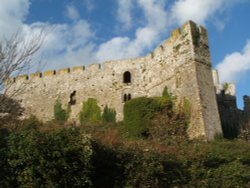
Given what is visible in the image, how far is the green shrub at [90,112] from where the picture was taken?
28.4 metres

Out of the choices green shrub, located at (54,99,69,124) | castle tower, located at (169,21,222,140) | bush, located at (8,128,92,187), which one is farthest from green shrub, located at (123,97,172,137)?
bush, located at (8,128,92,187)

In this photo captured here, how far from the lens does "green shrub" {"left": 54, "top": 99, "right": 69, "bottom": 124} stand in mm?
29506

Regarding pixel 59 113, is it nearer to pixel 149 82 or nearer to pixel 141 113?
pixel 149 82

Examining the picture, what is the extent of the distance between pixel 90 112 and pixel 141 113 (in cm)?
707

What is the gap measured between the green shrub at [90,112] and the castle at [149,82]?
16.4 inches

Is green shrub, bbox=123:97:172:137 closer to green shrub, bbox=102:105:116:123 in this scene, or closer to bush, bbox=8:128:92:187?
green shrub, bbox=102:105:116:123

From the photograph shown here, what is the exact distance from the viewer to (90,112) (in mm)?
28812

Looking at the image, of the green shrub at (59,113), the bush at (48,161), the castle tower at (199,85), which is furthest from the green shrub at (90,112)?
the bush at (48,161)

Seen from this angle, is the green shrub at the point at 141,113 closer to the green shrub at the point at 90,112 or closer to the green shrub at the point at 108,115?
the green shrub at the point at 108,115

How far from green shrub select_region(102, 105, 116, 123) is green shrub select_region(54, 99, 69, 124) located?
127 inches

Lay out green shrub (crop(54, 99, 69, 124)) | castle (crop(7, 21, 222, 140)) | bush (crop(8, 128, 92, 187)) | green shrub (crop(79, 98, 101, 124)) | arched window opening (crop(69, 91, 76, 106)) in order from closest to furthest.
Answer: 1. bush (crop(8, 128, 92, 187))
2. castle (crop(7, 21, 222, 140))
3. green shrub (crop(79, 98, 101, 124))
4. green shrub (crop(54, 99, 69, 124))
5. arched window opening (crop(69, 91, 76, 106))

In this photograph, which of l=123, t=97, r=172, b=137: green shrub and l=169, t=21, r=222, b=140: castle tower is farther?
l=123, t=97, r=172, b=137: green shrub

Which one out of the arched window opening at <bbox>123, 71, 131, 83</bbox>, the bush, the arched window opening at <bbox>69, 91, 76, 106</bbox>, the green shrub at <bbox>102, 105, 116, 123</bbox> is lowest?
the bush

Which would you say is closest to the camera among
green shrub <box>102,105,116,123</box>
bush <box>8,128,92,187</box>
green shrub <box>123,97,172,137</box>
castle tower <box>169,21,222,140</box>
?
bush <box>8,128,92,187</box>
